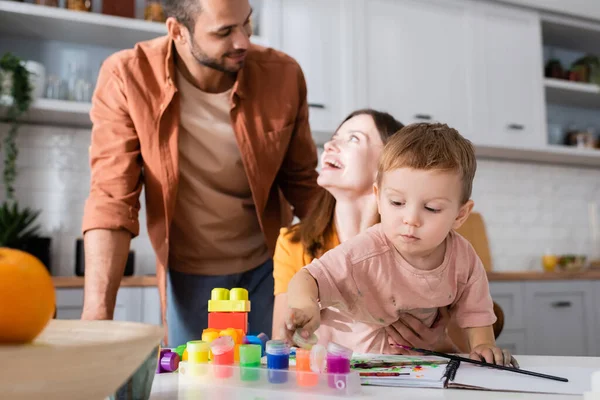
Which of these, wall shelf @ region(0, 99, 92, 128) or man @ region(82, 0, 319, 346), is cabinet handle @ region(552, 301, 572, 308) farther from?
wall shelf @ region(0, 99, 92, 128)

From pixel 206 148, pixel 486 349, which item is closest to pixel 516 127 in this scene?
pixel 206 148

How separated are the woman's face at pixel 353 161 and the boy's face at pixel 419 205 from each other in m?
0.31

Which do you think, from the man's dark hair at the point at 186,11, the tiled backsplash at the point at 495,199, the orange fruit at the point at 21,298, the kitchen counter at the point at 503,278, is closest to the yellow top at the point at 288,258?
the man's dark hair at the point at 186,11

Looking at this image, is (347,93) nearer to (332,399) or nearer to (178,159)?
(178,159)

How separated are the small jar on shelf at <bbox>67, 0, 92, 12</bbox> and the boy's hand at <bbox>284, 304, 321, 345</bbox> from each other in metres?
2.54

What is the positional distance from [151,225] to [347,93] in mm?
1831

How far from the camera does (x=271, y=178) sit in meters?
1.84

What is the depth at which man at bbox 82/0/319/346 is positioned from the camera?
1.74 m

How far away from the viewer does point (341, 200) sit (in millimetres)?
1382

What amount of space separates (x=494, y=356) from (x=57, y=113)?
251 centimetres

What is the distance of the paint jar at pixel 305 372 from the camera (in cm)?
68

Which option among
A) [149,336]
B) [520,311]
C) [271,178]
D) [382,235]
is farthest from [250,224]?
[520,311]

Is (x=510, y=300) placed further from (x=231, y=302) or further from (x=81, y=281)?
(x=231, y=302)

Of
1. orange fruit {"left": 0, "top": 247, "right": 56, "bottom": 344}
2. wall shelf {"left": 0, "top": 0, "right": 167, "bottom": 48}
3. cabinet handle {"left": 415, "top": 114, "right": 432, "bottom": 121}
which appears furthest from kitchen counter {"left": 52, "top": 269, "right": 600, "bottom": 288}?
orange fruit {"left": 0, "top": 247, "right": 56, "bottom": 344}
